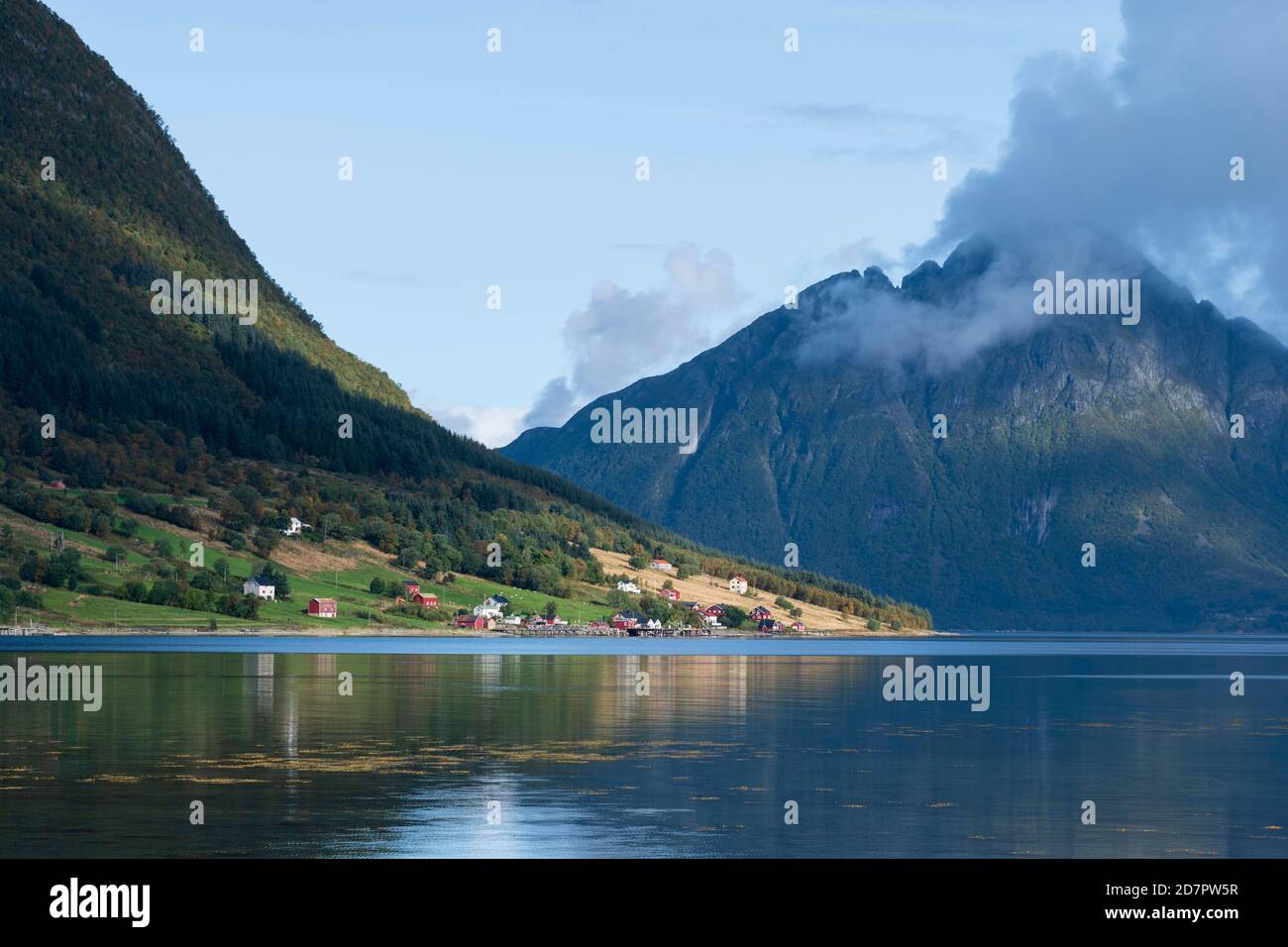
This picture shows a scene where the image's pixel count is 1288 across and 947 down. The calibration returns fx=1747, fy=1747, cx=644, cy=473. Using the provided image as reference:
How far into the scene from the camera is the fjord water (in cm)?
5556

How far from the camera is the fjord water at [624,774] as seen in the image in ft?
182

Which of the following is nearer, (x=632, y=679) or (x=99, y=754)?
(x=99, y=754)

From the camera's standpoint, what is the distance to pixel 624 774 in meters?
74.2
